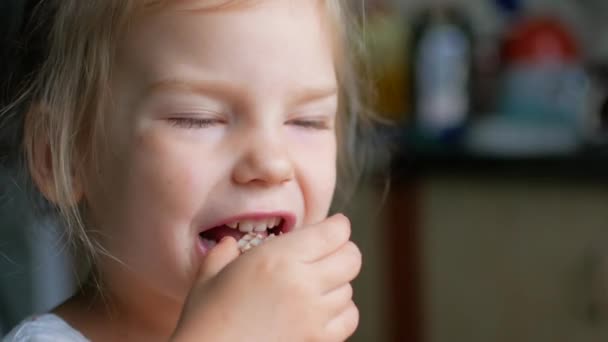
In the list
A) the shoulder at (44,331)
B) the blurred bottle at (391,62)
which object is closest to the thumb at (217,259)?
the shoulder at (44,331)

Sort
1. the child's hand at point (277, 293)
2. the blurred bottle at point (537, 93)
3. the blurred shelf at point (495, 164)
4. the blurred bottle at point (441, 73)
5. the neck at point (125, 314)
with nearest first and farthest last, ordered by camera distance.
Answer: the child's hand at point (277, 293) → the neck at point (125, 314) → the blurred shelf at point (495, 164) → the blurred bottle at point (537, 93) → the blurred bottle at point (441, 73)

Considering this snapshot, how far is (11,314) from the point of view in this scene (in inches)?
49.3

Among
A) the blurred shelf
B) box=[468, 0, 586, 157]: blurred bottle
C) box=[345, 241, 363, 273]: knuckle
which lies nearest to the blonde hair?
box=[345, 241, 363, 273]: knuckle

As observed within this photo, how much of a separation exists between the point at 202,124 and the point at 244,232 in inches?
4.2

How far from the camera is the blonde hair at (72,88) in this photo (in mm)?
844

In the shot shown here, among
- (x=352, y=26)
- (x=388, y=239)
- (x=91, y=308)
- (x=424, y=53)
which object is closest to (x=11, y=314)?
(x=91, y=308)

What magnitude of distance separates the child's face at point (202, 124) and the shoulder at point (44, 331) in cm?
13

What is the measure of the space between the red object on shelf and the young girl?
1.47 metres

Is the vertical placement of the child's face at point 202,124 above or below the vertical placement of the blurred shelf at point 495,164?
above

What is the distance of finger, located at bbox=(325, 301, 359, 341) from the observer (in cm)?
75

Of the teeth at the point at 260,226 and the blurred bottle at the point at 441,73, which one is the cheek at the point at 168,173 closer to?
the teeth at the point at 260,226

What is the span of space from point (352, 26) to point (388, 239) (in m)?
1.19

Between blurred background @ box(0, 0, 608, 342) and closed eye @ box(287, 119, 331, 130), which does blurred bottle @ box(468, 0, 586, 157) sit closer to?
blurred background @ box(0, 0, 608, 342)

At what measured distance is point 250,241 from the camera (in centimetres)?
81
